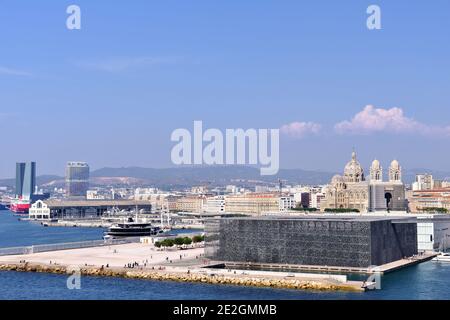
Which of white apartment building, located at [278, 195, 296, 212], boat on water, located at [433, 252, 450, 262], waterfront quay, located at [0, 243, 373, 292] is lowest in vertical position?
waterfront quay, located at [0, 243, 373, 292]

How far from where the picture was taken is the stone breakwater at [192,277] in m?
22.2

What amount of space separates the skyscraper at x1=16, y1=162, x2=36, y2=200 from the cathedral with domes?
10084 centimetres

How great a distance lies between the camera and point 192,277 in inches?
966

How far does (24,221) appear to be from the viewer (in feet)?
294

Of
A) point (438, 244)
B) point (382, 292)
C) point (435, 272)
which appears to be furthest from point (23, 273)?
point (438, 244)

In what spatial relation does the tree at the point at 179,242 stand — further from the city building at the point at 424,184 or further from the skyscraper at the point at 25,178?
the skyscraper at the point at 25,178

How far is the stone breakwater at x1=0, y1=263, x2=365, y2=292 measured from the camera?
22.2 meters

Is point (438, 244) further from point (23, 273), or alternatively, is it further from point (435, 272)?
point (23, 273)

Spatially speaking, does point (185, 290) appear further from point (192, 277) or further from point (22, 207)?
point (22, 207)

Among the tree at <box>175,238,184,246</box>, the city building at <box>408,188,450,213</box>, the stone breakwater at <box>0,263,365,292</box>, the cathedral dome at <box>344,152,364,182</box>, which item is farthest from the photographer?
the city building at <box>408,188,450,213</box>

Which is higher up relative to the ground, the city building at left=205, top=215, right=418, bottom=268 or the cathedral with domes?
the cathedral with domes

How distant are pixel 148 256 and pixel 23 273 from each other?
6562 mm

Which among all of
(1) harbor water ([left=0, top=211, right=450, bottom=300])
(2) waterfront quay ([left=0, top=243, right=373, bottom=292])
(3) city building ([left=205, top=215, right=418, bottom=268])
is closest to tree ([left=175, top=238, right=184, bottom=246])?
(2) waterfront quay ([left=0, top=243, right=373, bottom=292])

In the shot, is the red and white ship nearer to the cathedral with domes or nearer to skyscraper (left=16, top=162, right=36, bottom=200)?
skyscraper (left=16, top=162, right=36, bottom=200)
